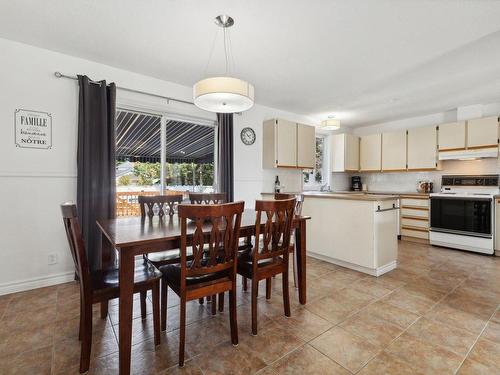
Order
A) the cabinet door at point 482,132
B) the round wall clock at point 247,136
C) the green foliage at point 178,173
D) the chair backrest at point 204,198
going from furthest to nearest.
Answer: the round wall clock at point 247,136 < the cabinet door at point 482,132 < the green foliage at point 178,173 < the chair backrest at point 204,198

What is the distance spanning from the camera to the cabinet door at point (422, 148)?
15.4 feet

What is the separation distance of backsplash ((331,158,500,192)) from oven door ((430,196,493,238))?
871 mm

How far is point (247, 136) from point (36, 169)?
2.89 metres

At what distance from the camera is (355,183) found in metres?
6.22

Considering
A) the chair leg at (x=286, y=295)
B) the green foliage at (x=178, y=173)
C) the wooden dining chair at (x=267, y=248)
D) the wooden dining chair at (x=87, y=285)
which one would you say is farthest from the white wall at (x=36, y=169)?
the chair leg at (x=286, y=295)

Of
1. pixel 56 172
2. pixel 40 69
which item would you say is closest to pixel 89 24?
pixel 40 69

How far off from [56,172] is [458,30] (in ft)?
14.0

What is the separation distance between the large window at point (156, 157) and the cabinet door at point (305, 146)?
1620 mm

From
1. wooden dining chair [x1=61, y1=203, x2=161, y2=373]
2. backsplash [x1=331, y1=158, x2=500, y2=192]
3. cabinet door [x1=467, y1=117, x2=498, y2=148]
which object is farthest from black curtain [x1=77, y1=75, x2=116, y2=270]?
cabinet door [x1=467, y1=117, x2=498, y2=148]

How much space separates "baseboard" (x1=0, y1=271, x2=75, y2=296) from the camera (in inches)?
100.0

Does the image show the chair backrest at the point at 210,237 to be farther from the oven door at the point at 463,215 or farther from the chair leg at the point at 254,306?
the oven door at the point at 463,215

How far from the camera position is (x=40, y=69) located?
2.68 metres

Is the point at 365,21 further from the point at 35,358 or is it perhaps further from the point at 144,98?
the point at 35,358

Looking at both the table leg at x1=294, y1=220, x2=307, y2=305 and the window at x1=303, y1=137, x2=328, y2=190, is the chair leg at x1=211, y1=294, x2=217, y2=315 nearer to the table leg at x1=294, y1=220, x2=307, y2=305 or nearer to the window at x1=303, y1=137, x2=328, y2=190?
the table leg at x1=294, y1=220, x2=307, y2=305
